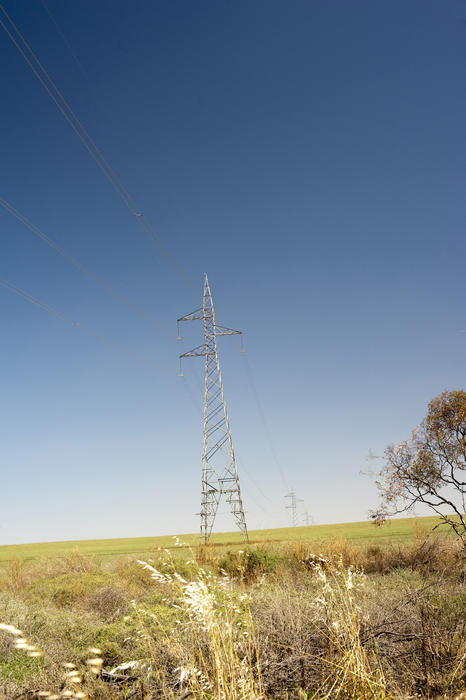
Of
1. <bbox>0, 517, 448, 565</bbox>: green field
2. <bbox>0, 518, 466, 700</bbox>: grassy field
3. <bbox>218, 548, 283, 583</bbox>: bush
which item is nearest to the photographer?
<bbox>0, 518, 466, 700</bbox>: grassy field

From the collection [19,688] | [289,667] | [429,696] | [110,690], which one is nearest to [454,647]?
[429,696]

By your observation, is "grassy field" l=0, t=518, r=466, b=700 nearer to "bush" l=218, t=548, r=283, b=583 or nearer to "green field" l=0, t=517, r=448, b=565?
"bush" l=218, t=548, r=283, b=583

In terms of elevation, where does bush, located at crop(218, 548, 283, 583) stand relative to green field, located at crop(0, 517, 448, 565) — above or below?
above

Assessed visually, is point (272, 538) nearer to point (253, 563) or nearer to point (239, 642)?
point (253, 563)

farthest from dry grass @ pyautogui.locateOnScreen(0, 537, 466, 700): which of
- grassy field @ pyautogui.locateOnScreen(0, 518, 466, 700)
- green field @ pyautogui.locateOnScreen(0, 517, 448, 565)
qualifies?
green field @ pyautogui.locateOnScreen(0, 517, 448, 565)

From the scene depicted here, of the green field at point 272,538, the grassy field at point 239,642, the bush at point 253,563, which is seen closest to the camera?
the grassy field at point 239,642

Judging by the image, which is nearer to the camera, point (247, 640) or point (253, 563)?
point (247, 640)

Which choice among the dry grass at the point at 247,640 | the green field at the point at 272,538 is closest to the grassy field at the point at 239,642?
the dry grass at the point at 247,640

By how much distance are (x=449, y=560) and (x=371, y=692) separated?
1478 centimetres

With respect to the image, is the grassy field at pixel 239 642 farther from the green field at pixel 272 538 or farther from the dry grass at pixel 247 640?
the green field at pixel 272 538

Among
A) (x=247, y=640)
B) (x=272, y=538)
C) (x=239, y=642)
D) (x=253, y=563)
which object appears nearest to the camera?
(x=239, y=642)

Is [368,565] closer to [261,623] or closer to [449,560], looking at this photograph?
[449,560]

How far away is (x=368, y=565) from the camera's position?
781 inches

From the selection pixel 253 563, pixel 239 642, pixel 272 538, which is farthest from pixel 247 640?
pixel 272 538
